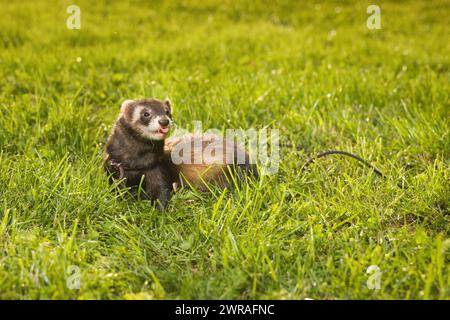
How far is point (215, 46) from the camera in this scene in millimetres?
6859

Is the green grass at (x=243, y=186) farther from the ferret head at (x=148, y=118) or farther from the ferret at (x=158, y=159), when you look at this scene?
the ferret head at (x=148, y=118)

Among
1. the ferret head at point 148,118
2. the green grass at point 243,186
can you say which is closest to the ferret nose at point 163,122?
the ferret head at point 148,118

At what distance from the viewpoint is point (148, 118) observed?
135 inches

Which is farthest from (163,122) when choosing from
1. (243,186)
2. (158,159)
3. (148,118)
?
(243,186)

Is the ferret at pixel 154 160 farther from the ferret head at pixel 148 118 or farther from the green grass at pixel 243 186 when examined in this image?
the green grass at pixel 243 186

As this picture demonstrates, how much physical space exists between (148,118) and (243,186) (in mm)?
781

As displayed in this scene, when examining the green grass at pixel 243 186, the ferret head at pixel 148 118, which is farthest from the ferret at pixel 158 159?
the green grass at pixel 243 186

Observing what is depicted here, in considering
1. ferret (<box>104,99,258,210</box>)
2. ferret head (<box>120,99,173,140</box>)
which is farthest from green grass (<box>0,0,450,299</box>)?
ferret head (<box>120,99,173,140</box>)

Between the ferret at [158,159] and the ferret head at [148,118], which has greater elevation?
the ferret head at [148,118]

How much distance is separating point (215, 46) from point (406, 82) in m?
2.54

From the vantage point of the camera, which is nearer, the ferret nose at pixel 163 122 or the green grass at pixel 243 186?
the green grass at pixel 243 186

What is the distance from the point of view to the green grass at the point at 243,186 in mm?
2660
